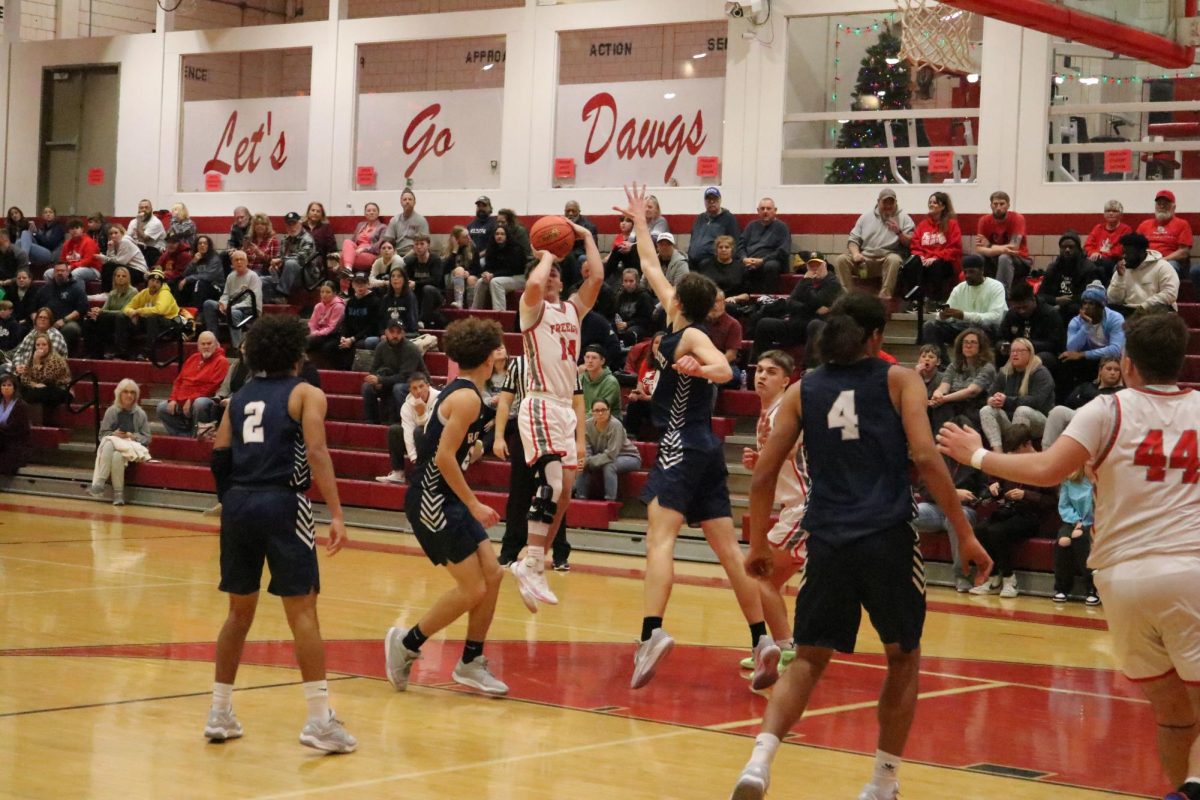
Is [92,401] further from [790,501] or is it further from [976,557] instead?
[976,557]

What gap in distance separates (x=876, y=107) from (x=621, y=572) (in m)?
8.54

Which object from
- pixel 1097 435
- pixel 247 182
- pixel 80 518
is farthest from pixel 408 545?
pixel 247 182

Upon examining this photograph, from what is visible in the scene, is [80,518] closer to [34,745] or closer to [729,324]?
[729,324]

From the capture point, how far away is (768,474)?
5.00 meters

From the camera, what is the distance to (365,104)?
73.2 ft

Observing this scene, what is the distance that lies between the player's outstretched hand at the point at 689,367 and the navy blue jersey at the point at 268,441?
1.90m

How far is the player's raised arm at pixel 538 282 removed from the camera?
26.2 ft

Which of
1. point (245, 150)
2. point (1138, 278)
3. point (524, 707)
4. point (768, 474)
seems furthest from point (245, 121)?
point (768, 474)

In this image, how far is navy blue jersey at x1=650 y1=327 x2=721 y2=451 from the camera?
7105mm

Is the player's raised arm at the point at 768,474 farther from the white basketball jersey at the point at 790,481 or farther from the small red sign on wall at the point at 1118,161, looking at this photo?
the small red sign on wall at the point at 1118,161

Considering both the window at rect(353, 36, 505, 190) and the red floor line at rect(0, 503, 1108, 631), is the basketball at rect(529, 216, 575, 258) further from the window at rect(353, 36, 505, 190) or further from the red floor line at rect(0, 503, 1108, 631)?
the window at rect(353, 36, 505, 190)

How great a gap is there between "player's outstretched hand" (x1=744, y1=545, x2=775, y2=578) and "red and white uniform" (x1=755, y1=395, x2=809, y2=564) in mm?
1940

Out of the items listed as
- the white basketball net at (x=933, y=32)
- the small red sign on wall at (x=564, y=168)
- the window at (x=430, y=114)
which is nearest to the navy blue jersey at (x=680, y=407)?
the white basketball net at (x=933, y=32)

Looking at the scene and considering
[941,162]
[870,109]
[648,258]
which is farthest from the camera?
[870,109]
